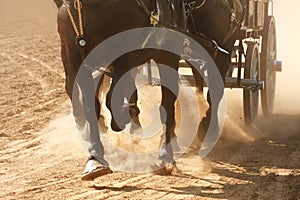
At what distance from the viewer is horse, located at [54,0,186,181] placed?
17.2 ft

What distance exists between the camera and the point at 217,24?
6.96 metres

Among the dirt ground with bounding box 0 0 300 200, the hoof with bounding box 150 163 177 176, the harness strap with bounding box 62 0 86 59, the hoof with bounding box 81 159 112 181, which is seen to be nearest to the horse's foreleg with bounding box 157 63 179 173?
the hoof with bounding box 150 163 177 176

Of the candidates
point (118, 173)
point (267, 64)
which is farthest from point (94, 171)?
point (267, 64)

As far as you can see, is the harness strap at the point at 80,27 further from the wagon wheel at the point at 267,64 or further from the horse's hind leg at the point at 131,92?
the wagon wheel at the point at 267,64

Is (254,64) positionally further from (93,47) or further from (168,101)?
(93,47)

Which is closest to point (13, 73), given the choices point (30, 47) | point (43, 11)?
point (30, 47)

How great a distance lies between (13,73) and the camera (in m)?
11.4

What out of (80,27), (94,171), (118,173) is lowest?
(118,173)

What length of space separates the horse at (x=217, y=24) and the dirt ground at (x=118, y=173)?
29.2 inches

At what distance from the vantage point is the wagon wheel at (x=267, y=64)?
28.7ft

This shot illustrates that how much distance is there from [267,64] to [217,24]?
2.09 m

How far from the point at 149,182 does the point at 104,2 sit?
152cm

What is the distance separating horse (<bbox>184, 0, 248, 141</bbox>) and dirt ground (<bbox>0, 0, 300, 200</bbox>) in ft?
2.43

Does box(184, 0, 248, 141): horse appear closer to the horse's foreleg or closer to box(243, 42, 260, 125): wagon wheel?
box(243, 42, 260, 125): wagon wheel
